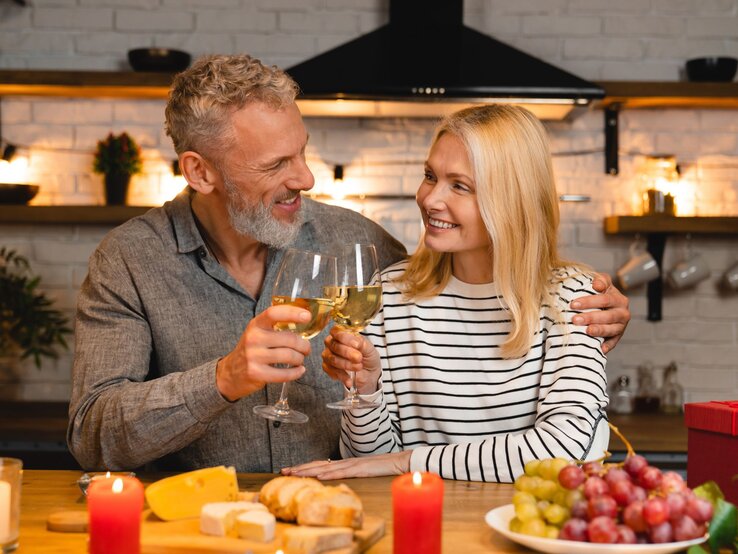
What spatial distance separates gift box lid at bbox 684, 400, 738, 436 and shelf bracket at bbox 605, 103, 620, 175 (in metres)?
2.24

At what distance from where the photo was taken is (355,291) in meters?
1.41

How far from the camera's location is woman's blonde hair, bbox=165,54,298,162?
1.90 m

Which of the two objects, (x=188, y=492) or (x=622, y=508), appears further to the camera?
(x=188, y=492)

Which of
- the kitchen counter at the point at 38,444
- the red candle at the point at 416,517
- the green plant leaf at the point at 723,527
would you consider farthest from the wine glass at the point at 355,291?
the kitchen counter at the point at 38,444

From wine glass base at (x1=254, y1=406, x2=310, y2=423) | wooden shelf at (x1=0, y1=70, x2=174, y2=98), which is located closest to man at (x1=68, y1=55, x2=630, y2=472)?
wine glass base at (x1=254, y1=406, x2=310, y2=423)

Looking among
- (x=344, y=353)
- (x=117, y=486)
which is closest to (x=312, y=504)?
(x=117, y=486)

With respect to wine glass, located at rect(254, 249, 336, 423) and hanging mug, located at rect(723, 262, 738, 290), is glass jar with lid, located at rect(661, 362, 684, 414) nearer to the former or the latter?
hanging mug, located at rect(723, 262, 738, 290)

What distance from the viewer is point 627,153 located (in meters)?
3.52

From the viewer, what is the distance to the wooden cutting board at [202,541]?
41.9 inches

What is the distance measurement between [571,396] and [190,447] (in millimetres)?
777

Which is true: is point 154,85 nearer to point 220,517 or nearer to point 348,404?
point 348,404

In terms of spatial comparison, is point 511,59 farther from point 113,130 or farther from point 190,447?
point 190,447

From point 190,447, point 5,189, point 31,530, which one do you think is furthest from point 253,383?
point 5,189

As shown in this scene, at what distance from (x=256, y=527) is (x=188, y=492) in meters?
0.14
